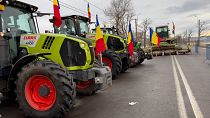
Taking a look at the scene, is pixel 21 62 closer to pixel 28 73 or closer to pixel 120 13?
pixel 28 73

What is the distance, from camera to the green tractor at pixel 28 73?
6.19 metres

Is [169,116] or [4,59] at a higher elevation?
[4,59]

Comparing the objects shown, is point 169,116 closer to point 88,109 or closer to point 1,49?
point 88,109

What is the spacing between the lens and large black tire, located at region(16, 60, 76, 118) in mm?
6125

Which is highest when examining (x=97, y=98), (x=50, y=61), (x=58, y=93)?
(x=50, y=61)

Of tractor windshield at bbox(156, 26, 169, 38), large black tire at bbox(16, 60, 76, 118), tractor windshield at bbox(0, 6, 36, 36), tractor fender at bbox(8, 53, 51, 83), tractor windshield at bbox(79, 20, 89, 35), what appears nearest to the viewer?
large black tire at bbox(16, 60, 76, 118)

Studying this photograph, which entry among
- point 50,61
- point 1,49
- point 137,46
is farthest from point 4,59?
point 137,46

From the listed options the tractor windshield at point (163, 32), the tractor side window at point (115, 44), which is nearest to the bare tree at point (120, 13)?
the tractor windshield at point (163, 32)

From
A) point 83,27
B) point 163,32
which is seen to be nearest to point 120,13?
point 163,32

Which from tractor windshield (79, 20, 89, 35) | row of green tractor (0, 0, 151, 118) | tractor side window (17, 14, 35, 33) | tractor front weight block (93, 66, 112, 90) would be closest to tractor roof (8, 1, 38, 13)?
row of green tractor (0, 0, 151, 118)

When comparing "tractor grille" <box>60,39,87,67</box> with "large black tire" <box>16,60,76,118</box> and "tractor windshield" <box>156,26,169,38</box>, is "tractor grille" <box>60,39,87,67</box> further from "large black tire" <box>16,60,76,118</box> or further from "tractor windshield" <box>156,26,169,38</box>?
"tractor windshield" <box>156,26,169,38</box>

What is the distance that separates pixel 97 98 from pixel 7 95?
2.48m

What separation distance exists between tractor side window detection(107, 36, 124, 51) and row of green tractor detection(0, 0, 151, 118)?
20.1ft

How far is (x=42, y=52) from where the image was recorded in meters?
6.94
